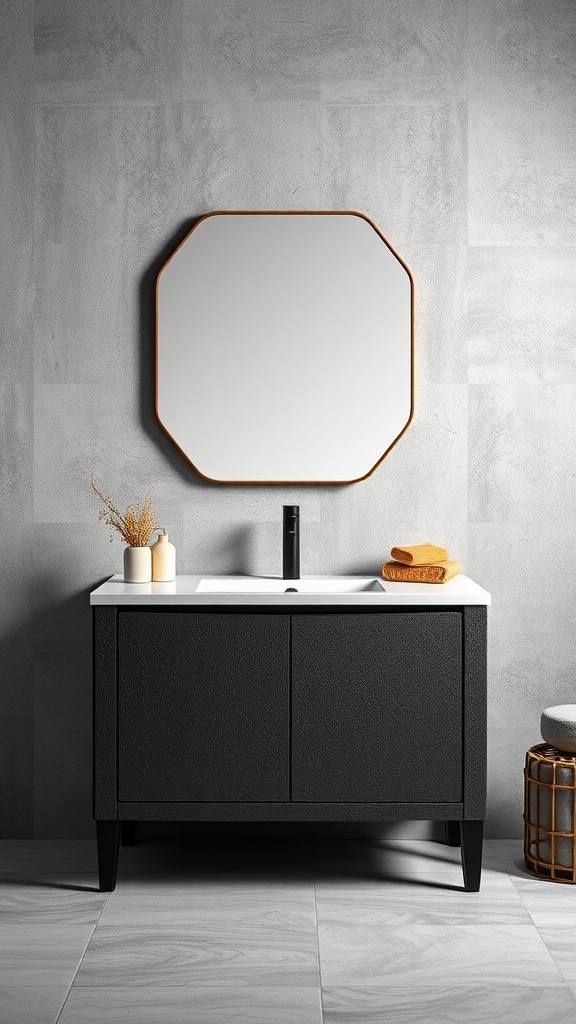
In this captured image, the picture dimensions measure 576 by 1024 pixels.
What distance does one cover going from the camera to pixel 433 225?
315 cm

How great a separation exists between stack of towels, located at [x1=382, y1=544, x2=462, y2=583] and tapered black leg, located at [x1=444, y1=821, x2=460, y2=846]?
0.75 m

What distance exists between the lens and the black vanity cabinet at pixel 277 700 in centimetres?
267

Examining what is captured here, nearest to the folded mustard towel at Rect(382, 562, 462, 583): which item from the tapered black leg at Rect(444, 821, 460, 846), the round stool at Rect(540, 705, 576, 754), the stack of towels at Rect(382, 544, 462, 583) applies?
the stack of towels at Rect(382, 544, 462, 583)

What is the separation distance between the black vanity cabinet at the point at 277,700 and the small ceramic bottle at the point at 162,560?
24cm

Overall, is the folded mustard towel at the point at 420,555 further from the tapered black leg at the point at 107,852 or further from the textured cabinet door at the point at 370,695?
the tapered black leg at the point at 107,852

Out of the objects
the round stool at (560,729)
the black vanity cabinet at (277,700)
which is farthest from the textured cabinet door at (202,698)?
the round stool at (560,729)

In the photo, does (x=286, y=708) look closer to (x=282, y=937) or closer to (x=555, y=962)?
(x=282, y=937)

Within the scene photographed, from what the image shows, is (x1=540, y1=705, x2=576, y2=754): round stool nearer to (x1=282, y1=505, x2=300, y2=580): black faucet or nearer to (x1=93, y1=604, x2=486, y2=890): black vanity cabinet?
(x1=93, y1=604, x2=486, y2=890): black vanity cabinet

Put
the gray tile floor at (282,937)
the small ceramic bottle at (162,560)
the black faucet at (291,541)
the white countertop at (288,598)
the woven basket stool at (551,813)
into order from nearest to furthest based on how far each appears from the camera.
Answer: the gray tile floor at (282,937) < the white countertop at (288,598) < the woven basket stool at (551,813) < the small ceramic bottle at (162,560) < the black faucet at (291,541)

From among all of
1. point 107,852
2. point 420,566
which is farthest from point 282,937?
point 420,566

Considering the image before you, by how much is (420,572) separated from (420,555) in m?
0.05

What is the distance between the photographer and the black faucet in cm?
304

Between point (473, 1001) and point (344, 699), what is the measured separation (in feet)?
2.50

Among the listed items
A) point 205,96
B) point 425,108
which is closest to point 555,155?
point 425,108
